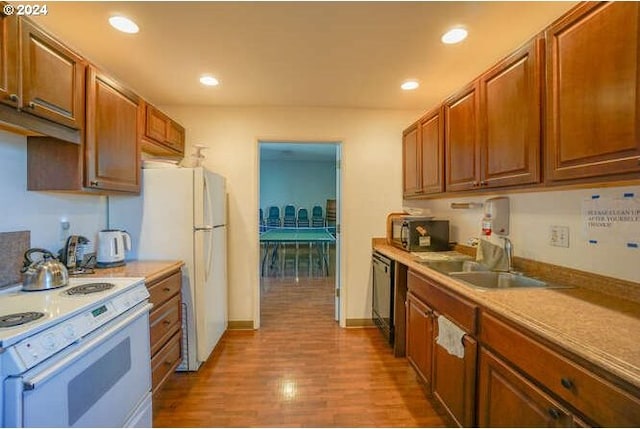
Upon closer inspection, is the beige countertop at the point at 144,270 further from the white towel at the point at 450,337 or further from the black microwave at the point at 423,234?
the black microwave at the point at 423,234

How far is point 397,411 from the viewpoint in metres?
1.94

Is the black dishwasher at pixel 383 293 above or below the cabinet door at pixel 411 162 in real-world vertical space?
below

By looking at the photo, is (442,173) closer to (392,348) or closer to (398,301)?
(398,301)

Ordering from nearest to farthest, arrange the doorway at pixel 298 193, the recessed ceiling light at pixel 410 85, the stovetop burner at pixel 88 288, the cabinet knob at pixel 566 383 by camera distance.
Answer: the cabinet knob at pixel 566 383 → the stovetop burner at pixel 88 288 → the recessed ceiling light at pixel 410 85 → the doorway at pixel 298 193

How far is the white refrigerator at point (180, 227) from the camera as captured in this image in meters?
2.38

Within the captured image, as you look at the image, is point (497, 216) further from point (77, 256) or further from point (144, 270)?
point (77, 256)

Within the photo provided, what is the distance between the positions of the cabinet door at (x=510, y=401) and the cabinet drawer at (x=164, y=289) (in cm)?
189

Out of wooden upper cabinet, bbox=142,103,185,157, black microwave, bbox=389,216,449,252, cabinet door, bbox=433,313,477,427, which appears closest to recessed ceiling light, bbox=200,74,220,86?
wooden upper cabinet, bbox=142,103,185,157

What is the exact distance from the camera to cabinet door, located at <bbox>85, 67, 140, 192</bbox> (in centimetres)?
179

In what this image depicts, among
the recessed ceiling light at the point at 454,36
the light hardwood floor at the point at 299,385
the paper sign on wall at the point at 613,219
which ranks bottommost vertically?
the light hardwood floor at the point at 299,385

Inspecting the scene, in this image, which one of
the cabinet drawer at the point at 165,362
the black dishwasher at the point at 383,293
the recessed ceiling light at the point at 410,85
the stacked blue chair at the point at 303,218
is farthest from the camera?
the stacked blue chair at the point at 303,218

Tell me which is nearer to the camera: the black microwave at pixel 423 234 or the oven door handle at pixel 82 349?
the oven door handle at pixel 82 349

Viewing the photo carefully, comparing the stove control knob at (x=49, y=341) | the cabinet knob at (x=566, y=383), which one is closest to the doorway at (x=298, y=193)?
the stove control knob at (x=49, y=341)

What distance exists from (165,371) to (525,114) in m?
2.66
